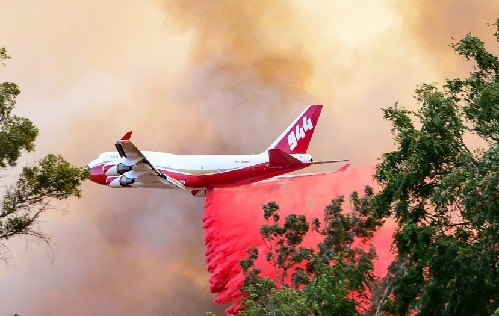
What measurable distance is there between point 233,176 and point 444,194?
200 ft

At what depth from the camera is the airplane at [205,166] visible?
12294 cm

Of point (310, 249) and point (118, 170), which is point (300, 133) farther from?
point (310, 249)

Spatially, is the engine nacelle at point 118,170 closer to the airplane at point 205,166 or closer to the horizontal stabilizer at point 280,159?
the airplane at point 205,166

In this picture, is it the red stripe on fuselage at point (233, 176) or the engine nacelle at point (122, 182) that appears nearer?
the red stripe on fuselage at point (233, 176)

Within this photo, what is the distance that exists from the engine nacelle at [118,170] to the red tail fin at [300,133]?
17418 millimetres

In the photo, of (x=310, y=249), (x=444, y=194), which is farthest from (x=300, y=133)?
(x=444, y=194)

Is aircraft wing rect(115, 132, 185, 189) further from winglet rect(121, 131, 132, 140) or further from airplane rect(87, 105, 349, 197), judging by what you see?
winglet rect(121, 131, 132, 140)

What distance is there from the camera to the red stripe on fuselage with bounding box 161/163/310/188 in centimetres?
12488

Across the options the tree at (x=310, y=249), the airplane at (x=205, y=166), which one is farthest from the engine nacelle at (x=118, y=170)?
the tree at (x=310, y=249)

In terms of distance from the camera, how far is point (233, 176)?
12725 centimetres

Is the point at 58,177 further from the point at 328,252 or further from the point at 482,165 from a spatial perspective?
the point at 328,252

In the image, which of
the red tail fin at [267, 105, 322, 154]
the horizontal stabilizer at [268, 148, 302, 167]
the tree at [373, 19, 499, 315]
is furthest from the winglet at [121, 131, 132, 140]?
the tree at [373, 19, 499, 315]

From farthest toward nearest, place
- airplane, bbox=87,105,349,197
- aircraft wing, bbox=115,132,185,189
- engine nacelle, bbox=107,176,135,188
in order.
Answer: engine nacelle, bbox=107,176,135,188
airplane, bbox=87,105,349,197
aircraft wing, bbox=115,132,185,189

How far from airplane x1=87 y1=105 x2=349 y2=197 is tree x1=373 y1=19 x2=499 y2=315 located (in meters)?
46.4
